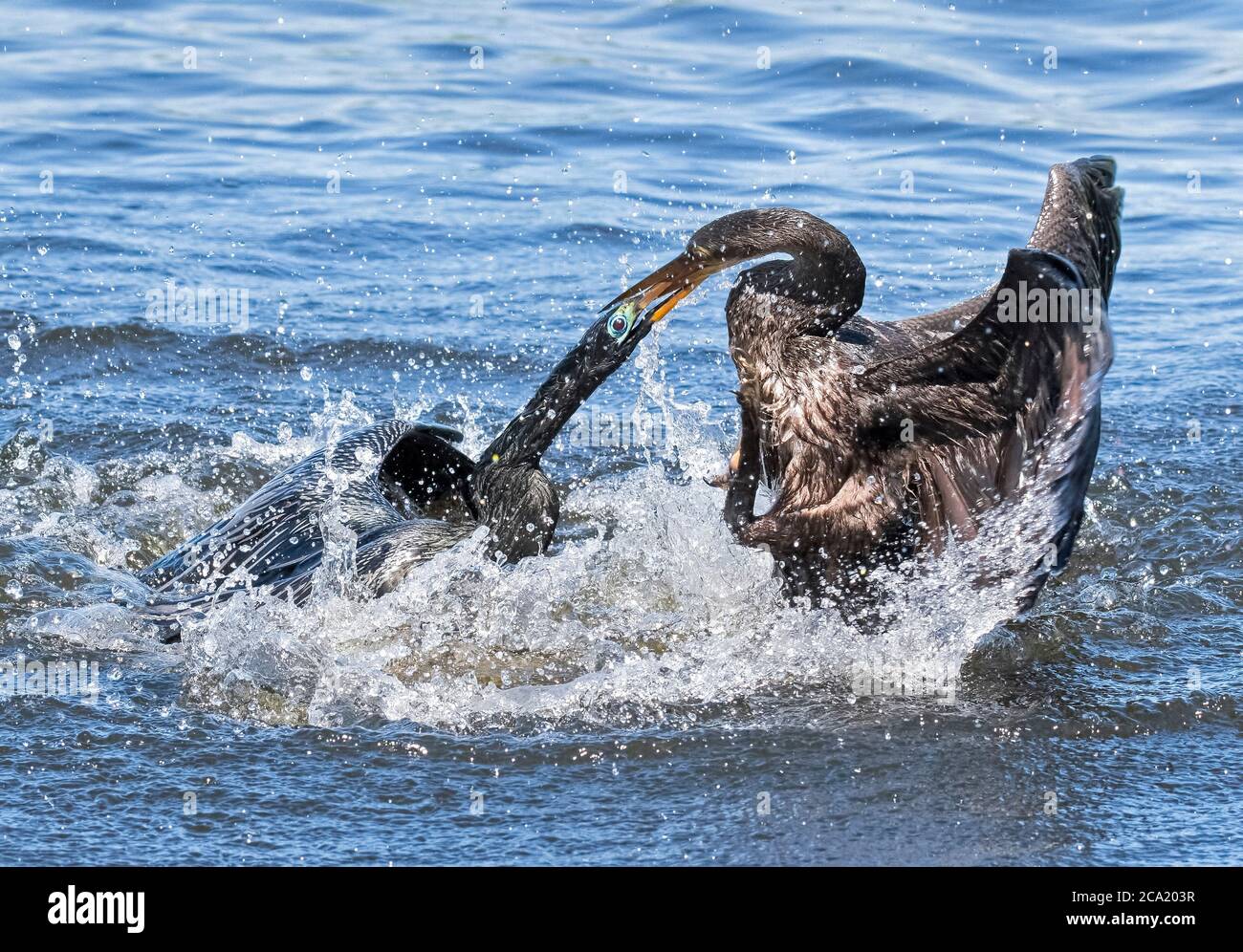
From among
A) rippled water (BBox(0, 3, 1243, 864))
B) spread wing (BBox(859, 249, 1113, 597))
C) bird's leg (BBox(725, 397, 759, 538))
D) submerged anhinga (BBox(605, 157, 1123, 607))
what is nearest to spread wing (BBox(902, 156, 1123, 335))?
submerged anhinga (BBox(605, 157, 1123, 607))

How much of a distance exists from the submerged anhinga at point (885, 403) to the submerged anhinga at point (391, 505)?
42 cm

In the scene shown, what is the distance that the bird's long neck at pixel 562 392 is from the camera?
5660mm

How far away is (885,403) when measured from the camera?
209 inches

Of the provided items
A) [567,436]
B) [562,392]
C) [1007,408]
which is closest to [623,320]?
[562,392]

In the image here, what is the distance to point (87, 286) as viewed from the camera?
31.2 feet

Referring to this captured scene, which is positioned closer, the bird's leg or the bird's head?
the bird's head

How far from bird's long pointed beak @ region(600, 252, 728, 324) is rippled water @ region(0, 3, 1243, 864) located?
738 millimetres

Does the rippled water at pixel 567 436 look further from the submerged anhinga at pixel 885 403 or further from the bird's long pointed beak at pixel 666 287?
the bird's long pointed beak at pixel 666 287

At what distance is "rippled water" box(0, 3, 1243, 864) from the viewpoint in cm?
450

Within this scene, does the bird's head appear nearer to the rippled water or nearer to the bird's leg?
the bird's leg

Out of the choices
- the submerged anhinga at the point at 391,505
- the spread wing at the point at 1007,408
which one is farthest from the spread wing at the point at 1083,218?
the submerged anhinga at the point at 391,505

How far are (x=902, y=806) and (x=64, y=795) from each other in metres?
2.32

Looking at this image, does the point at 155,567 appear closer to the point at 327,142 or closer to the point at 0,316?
the point at 0,316
